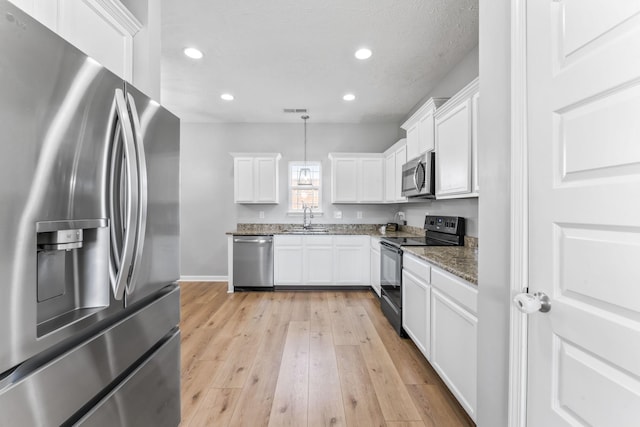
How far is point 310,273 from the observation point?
4352 mm

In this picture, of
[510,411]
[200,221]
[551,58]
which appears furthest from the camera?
[200,221]

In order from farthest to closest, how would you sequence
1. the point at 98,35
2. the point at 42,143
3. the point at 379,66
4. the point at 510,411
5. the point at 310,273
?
the point at 310,273
the point at 379,66
the point at 98,35
the point at 510,411
the point at 42,143

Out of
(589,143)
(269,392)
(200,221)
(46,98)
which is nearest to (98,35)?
(46,98)

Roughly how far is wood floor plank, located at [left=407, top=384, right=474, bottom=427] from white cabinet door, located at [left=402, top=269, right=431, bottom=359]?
23 cm

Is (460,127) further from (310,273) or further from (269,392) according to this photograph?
(310,273)

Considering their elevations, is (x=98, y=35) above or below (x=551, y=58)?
above

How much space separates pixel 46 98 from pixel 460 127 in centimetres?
244

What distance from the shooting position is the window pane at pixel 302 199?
201 inches

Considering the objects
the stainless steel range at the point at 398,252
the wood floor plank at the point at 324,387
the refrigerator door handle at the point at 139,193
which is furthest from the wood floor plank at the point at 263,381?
the refrigerator door handle at the point at 139,193

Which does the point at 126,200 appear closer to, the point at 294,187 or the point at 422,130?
the point at 422,130

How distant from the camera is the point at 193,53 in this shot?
2.85 m

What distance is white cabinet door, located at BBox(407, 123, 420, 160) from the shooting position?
10.6ft

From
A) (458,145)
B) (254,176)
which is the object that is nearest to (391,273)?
(458,145)

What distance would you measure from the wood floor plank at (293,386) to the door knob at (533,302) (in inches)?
55.6
